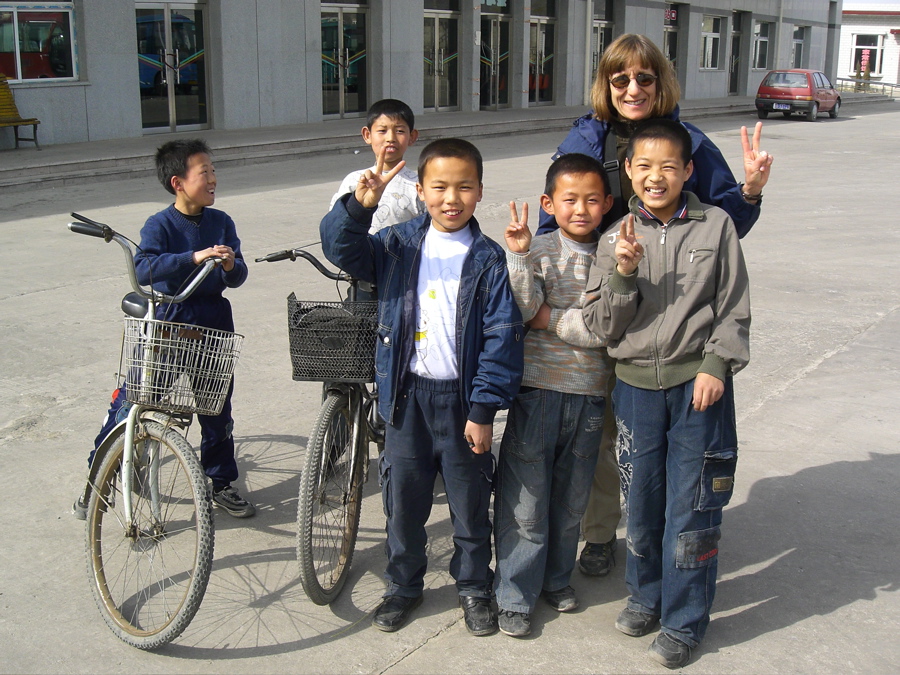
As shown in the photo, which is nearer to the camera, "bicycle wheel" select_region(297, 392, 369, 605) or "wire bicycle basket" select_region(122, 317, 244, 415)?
"wire bicycle basket" select_region(122, 317, 244, 415)

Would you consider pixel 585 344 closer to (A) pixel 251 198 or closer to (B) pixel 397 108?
(B) pixel 397 108

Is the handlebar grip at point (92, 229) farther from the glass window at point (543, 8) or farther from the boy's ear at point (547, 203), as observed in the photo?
the glass window at point (543, 8)

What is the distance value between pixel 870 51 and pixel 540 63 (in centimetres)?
3925

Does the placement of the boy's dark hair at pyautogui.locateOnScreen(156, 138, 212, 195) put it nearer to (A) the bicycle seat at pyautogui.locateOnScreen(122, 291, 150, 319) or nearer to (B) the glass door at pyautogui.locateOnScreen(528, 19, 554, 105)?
(A) the bicycle seat at pyautogui.locateOnScreen(122, 291, 150, 319)

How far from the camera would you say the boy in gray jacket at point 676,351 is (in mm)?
3000

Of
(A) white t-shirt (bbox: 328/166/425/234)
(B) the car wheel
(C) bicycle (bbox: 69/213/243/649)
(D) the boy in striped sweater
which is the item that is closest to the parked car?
(B) the car wheel

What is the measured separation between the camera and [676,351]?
303 centimetres

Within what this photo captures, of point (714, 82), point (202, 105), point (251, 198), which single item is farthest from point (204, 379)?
point (714, 82)

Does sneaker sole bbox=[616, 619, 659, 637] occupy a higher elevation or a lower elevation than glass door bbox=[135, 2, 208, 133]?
lower

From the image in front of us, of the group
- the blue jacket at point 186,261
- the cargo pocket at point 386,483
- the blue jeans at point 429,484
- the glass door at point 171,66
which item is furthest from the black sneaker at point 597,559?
the glass door at point 171,66

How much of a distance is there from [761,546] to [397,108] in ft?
7.77

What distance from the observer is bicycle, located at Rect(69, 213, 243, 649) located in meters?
3.09

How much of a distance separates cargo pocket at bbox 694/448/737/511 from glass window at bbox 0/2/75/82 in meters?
15.7

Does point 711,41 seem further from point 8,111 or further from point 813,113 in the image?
point 8,111
